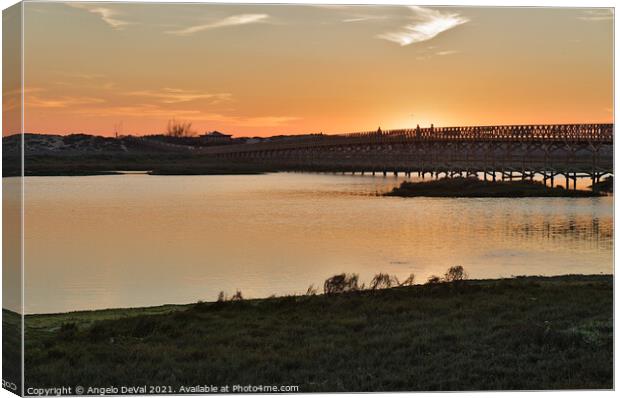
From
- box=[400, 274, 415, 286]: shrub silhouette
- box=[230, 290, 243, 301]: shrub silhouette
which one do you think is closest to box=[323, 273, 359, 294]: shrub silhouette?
box=[400, 274, 415, 286]: shrub silhouette

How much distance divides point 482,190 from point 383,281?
28.3 metres

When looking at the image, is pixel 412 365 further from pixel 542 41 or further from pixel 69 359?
pixel 542 41

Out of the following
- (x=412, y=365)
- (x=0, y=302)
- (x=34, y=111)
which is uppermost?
(x=34, y=111)

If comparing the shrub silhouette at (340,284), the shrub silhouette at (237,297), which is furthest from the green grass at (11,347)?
the shrub silhouette at (340,284)

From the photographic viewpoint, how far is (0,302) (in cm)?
1216

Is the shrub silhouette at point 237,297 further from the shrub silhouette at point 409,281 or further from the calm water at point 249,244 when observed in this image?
the shrub silhouette at point 409,281

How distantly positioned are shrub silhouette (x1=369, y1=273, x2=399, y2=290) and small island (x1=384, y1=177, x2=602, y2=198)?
25.2 meters

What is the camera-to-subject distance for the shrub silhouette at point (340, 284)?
1649 cm

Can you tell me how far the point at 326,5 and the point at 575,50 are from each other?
409 cm

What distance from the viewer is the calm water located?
17562 millimetres

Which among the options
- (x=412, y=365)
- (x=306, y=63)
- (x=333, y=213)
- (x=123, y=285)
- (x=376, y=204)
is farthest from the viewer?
(x=376, y=204)

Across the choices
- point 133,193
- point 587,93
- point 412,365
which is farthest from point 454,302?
point 133,193

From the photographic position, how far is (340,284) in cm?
1667

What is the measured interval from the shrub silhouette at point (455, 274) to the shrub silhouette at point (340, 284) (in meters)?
1.81
